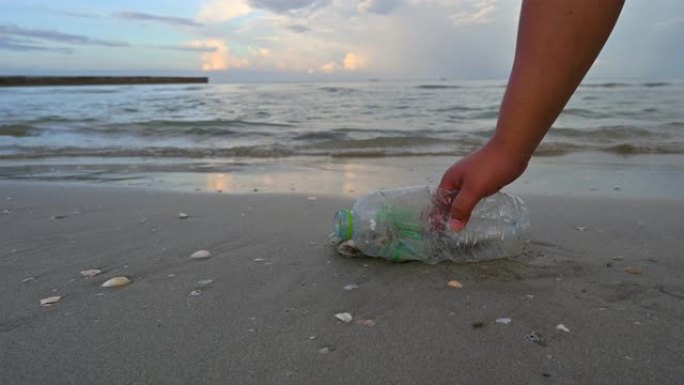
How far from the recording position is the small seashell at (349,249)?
8.26 ft

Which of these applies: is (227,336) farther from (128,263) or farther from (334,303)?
(128,263)

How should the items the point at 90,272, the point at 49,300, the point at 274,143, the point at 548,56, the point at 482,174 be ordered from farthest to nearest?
1. the point at 274,143
2. the point at 90,272
3. the point at 49,300
4. the point at 482,174
5. the point at 548,56

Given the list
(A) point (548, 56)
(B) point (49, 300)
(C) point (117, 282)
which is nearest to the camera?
(A) point (548, 56)

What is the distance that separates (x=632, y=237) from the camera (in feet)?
9.35

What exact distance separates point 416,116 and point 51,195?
10683mm

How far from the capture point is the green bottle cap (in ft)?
8.27

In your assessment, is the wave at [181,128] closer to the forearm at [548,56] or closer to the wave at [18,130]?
the wave at [18,130]

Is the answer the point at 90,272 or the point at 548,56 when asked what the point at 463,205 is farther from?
the point at 90,272

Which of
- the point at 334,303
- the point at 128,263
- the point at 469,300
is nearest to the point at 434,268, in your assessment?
the point at 469,300

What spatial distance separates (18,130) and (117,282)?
10312 mm

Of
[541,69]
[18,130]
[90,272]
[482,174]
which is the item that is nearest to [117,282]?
[90,272]

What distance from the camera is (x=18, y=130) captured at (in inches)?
414

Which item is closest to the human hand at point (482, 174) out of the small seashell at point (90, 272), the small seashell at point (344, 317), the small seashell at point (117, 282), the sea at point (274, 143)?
the small seashell at point (344, 317)

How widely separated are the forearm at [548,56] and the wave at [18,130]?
37.1 feet
